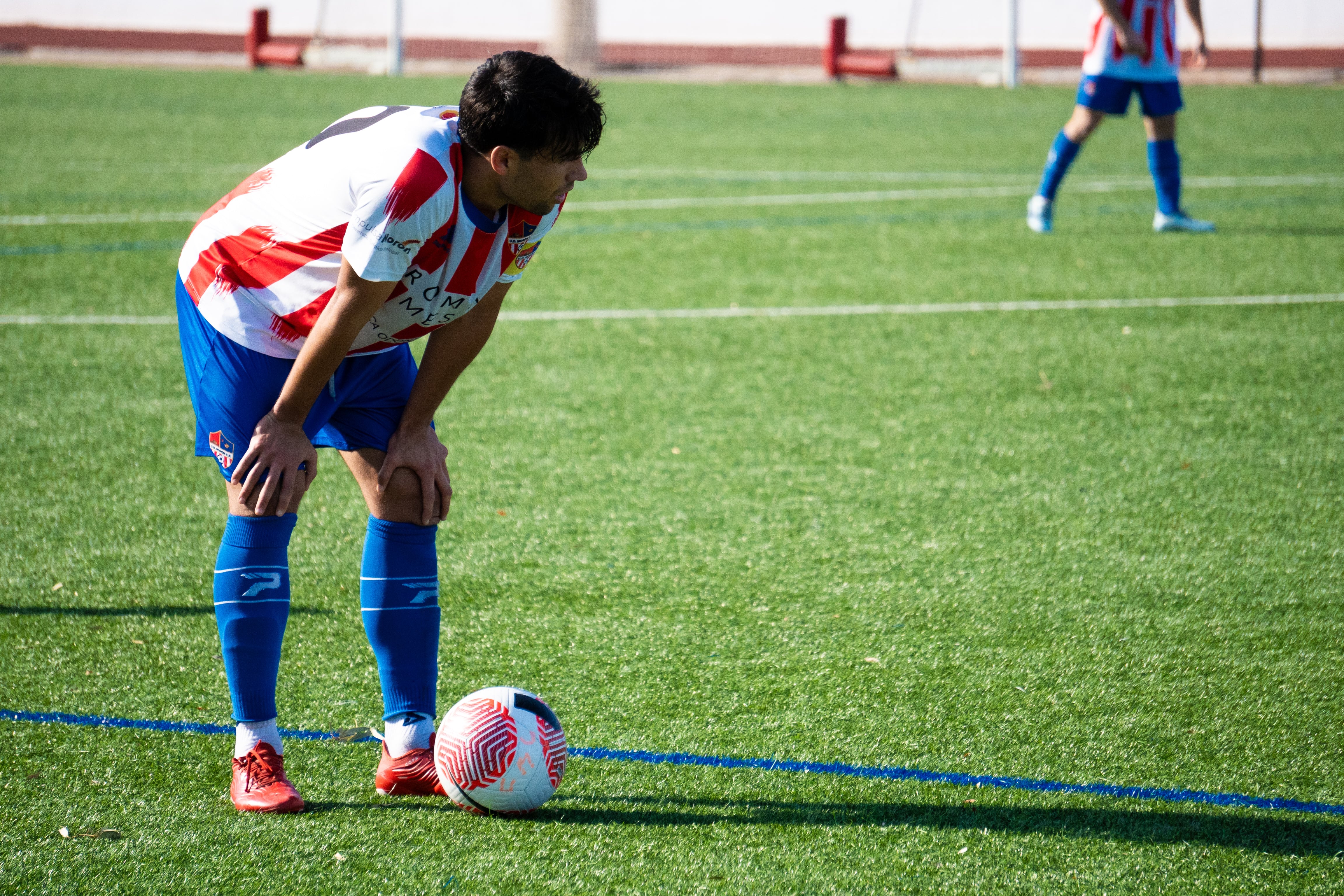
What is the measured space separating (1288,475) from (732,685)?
2619 millimetres

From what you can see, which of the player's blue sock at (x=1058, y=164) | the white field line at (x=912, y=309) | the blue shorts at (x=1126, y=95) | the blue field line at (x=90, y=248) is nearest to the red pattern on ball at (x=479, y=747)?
the white field line at (x=912, y=309)

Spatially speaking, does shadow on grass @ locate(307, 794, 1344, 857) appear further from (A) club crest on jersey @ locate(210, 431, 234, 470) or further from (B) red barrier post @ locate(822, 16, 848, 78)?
(B) red barrier post @ locate(822, 16, 848, 78)

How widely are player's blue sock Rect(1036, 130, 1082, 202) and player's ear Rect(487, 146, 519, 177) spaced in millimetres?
6968

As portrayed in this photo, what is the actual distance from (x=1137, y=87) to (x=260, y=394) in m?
7.48

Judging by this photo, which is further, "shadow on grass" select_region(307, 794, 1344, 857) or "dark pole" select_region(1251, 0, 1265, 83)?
"dark pole" select_region(1251, 0, 1265, 83)

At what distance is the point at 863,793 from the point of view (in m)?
2.93

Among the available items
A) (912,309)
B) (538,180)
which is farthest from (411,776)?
(912,309)

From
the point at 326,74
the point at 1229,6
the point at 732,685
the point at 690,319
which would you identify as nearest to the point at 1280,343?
the point at 690,319

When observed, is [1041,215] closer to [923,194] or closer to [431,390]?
[923,194]

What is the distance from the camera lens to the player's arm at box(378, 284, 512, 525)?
2.83 m

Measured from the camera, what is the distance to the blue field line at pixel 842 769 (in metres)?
2.89

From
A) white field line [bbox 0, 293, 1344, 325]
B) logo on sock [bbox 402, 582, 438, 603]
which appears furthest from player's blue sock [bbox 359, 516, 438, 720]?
white field line [bbox 0, 293, 1344, 325]

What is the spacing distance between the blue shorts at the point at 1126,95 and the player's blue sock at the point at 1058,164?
27 centimetres

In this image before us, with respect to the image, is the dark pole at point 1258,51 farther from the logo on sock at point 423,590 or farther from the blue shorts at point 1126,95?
the logo on sock at point 423,590
